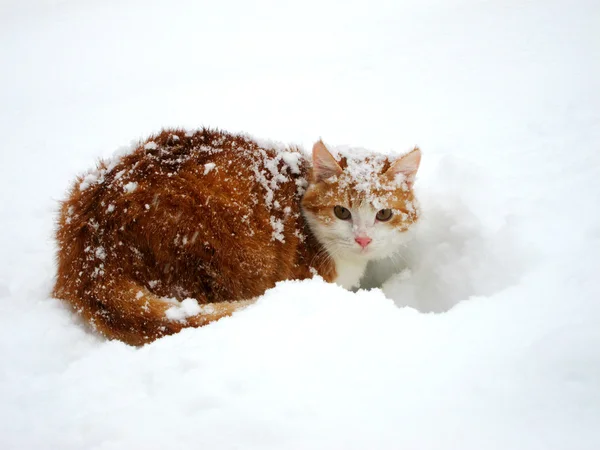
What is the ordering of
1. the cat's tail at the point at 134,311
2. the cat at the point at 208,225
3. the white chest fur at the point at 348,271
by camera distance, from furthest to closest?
1. the white chest fur at the point at 348,271
2. the cat at the point at 208,225
3. the cat's tail at the point at 134,311

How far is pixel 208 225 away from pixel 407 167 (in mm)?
1161

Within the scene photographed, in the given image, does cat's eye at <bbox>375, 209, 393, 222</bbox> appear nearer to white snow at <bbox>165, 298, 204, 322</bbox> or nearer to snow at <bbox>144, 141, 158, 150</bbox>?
white snow at <bbox>165, 298, 204, 322</bbox>

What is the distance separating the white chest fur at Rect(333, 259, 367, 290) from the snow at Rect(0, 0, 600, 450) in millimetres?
332

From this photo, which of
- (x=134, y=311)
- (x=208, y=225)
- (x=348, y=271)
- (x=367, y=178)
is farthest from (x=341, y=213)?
(x=134, y=311)

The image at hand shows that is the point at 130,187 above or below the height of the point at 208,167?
below

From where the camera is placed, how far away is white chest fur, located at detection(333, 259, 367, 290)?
248cm

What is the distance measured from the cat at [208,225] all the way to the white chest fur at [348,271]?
0.01 metres

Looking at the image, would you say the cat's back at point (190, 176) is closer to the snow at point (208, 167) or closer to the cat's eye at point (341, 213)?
the snow at point (208, 167)

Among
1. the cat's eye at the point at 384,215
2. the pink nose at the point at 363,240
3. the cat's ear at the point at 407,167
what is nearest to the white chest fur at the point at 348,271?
the pink nose at the point at 363,240

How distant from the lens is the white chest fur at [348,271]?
8.14ft

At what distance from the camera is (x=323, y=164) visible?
237 centimetres

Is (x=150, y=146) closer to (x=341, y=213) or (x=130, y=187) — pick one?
(x=130, y=187)

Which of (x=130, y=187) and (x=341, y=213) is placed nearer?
(x=130, y=187)

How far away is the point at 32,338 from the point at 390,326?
1.46 metres
